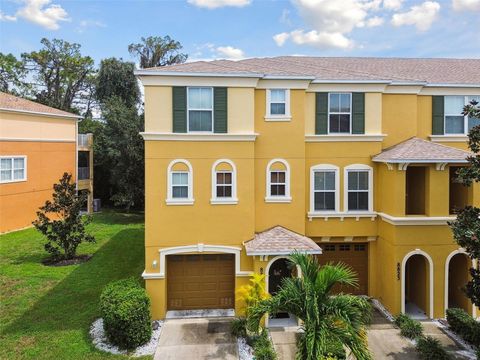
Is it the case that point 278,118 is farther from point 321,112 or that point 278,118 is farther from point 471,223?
point 471,223

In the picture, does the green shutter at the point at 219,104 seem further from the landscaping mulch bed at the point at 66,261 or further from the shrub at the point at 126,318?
the landscaping mulch bed at the point at 66,261

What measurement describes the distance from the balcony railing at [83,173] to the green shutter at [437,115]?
26.5m

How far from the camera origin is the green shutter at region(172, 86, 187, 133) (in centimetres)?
1197

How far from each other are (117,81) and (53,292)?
75.6 feet

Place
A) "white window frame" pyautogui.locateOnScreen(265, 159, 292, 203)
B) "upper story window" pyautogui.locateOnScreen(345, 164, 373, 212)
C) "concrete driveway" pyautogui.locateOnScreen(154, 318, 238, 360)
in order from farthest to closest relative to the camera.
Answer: "upper story window" pyautogui.locateOnScreen(345, 164, 373, 212) < "white window frame" pyautogui.locateOnScreen(265, 159, 292, 203) < "concrete driveway" pyautogui.locateOnScreen(154, 318, 238, 360)

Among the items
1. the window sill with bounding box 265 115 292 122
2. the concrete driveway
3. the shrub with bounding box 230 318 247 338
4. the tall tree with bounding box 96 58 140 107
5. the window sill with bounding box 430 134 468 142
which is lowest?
the concrete driveway

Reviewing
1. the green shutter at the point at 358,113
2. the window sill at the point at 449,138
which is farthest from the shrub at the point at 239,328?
the window sill at the point at 449,138

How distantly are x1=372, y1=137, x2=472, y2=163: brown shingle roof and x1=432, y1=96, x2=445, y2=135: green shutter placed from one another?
1.33 m

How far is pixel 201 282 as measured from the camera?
1259 cm

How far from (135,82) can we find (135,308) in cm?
2646

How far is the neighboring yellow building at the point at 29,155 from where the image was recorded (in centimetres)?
2206

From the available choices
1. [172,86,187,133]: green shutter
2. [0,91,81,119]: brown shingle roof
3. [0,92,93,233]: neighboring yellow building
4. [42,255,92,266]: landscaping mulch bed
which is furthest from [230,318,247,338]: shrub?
[0,91,81,119]: brown shingle roof

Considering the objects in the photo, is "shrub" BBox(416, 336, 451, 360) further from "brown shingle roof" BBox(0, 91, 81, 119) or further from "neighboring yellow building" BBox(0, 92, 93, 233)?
"brown shingle roof" BBox(0, 91, 81, 119)

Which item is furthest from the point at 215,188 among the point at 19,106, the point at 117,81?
the point at 117,81
